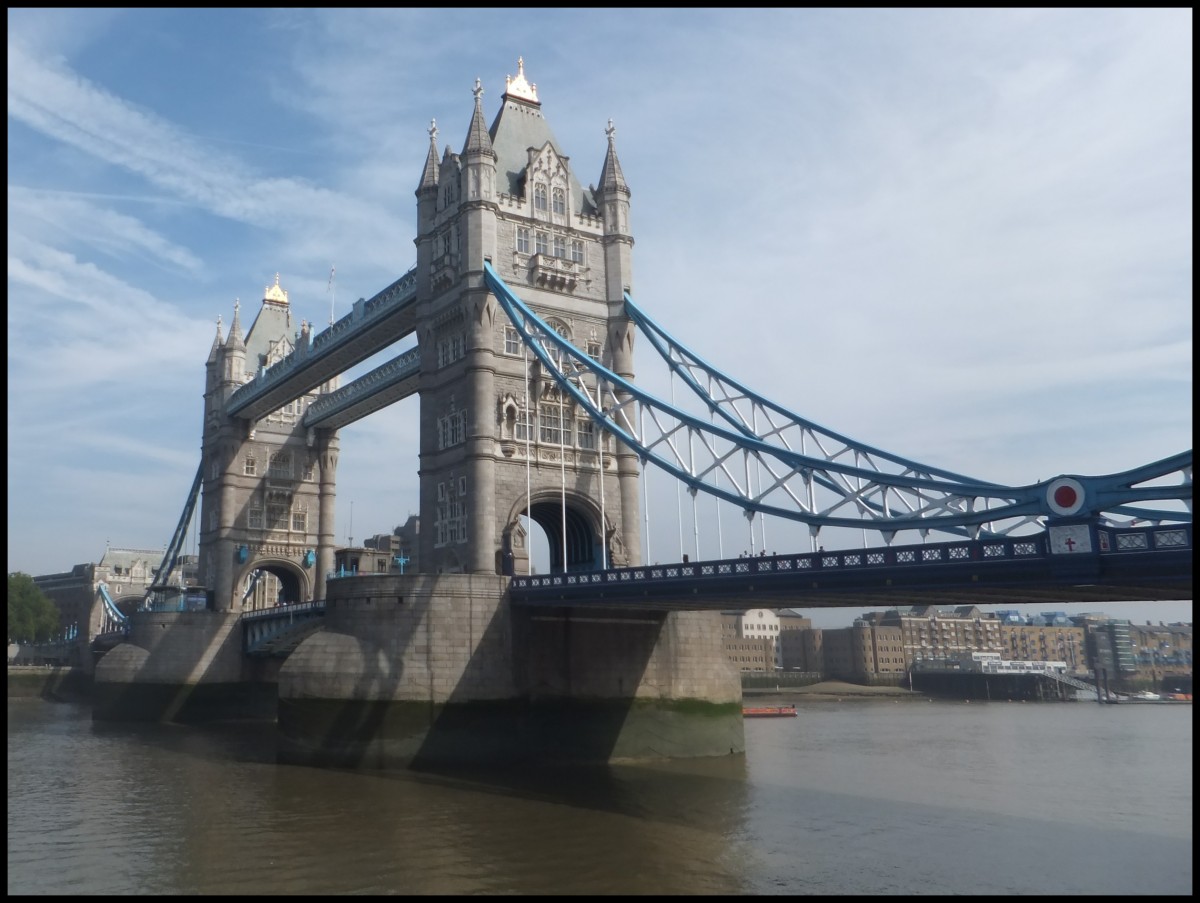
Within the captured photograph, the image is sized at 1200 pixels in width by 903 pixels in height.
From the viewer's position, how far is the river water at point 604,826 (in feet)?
64.3

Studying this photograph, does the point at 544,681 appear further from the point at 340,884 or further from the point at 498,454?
the point at 340,884

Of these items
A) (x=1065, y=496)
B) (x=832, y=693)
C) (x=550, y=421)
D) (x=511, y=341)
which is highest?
(x=511, y=341)

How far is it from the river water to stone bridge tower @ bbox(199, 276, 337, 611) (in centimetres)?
2543

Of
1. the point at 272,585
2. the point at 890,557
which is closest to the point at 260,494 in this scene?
the point at 272,585

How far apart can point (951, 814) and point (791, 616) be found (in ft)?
473

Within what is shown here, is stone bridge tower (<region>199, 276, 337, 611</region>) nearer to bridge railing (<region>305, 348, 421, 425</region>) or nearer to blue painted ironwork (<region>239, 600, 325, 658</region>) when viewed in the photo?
bridge railing (<region>305, 348, 421, 425</region>)

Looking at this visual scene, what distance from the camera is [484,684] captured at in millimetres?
36000

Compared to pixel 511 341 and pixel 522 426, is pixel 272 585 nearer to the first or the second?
pixel 522 426

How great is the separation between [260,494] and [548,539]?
1122 inches

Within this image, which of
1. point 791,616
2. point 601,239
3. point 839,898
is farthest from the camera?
point 791,616

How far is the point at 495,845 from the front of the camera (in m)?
22.4

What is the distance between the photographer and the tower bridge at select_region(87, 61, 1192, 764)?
26422mm

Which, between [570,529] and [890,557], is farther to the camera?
[570,529]

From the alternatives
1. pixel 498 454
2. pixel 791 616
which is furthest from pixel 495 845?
pixel 791 616
